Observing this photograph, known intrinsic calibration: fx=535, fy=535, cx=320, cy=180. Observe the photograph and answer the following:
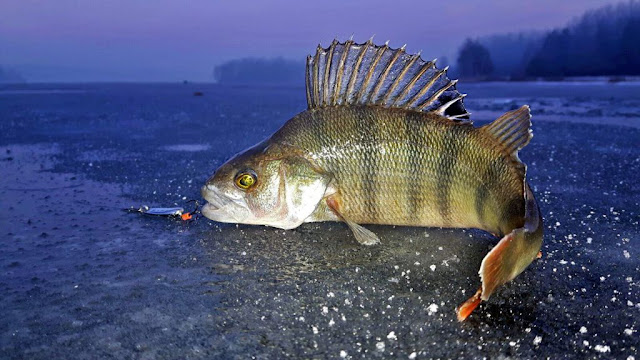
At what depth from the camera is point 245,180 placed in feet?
12.8

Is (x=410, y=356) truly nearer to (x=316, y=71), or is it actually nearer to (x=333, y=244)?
(x=333, y=244)

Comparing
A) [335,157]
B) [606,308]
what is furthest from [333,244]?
[606,308]

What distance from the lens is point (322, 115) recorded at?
4.05m

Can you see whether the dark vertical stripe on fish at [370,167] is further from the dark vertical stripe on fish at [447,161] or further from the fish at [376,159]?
the dark vertical stripe on fish at [447,161]

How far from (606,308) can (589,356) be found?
0.55m

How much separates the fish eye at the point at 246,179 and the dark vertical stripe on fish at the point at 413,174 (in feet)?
3.58

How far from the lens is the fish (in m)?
3.60

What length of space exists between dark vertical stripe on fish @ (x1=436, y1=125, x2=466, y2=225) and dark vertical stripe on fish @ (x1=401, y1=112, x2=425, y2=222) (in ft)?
0.45

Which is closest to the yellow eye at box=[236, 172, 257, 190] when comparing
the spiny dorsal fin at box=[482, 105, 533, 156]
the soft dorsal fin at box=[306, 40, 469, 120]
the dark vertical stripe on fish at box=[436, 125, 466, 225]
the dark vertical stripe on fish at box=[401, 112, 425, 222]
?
the soft dorsal fin at box=[306, 40, 469, 120]

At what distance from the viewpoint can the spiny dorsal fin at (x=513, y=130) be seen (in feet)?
11.3

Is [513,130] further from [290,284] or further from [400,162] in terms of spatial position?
[290,284]

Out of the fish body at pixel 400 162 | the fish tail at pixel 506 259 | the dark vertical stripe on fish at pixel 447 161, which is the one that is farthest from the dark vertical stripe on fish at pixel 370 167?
the fish tail at pixel 506 259

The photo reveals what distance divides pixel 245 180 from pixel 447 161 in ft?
4.72

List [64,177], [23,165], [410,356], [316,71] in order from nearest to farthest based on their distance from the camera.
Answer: [410,356], [316,71], [64,177], [23,165]
